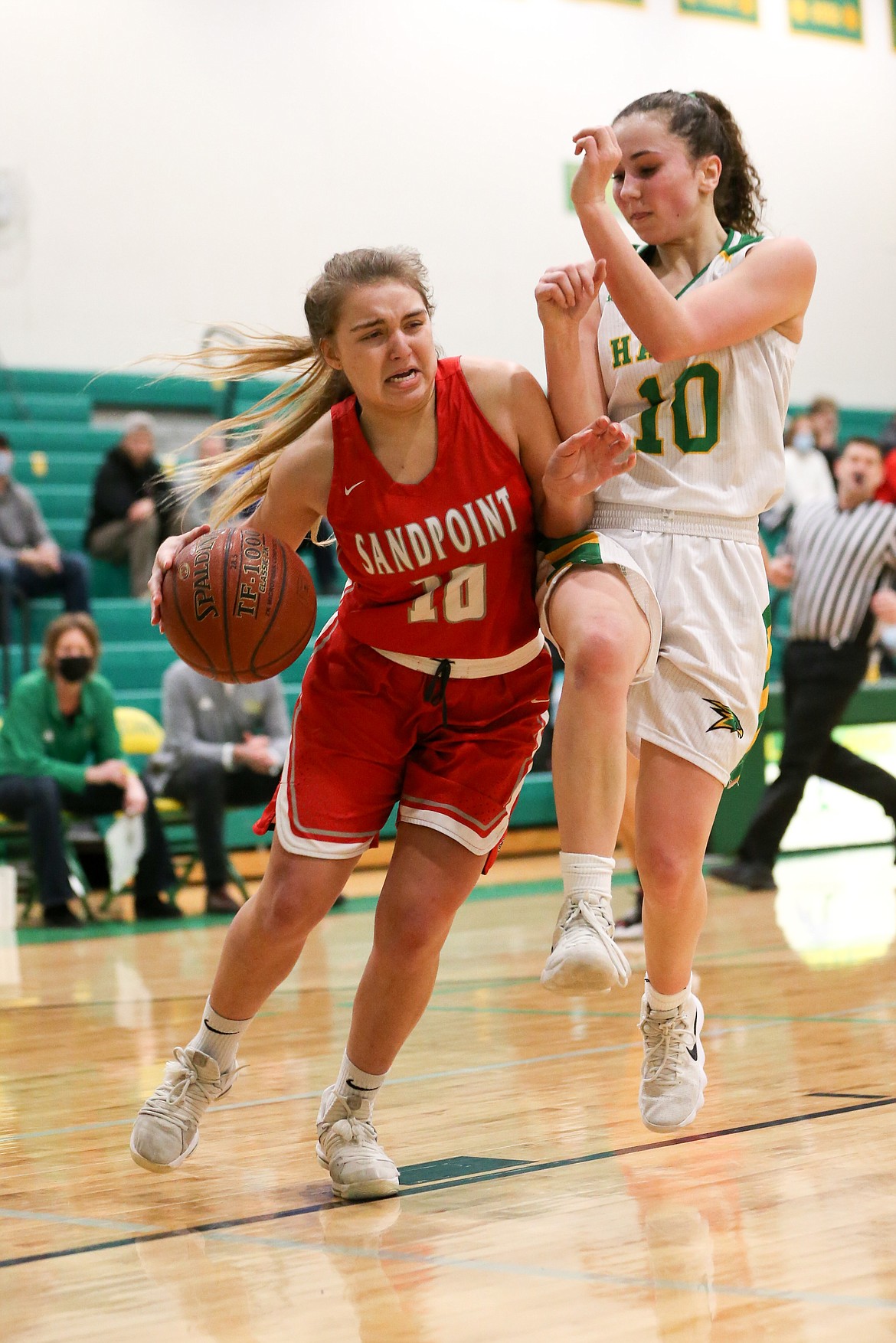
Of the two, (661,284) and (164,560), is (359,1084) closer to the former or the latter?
(164,560)

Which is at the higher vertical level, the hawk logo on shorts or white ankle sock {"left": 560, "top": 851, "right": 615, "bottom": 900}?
the hawk logo on shorts

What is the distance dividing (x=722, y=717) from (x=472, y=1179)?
0.87 meters

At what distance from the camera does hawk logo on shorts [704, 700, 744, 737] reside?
270 centimetres

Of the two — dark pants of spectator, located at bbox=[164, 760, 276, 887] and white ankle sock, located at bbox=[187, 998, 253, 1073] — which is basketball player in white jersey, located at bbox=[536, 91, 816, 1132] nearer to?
white ankle sock, located at bbox=[187, 998, 253, 1073]

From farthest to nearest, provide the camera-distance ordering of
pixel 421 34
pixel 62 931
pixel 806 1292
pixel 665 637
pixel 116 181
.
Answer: pixel 421 34, pixel 116 181, pixel 62 931, pixel 665 637, pixel 806 1292

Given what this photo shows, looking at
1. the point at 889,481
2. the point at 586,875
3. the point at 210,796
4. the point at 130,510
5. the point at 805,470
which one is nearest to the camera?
the point at 586,875

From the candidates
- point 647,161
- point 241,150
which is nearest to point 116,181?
point 241,150

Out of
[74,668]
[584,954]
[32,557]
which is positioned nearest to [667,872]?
[584,954]

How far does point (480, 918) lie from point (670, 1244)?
15.3ft

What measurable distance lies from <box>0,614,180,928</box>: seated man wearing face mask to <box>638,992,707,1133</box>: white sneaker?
180 inches

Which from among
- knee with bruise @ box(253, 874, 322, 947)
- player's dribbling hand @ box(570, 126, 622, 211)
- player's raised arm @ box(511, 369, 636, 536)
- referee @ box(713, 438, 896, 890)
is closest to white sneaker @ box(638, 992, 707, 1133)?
knee with bruise @ box(253, 874, 322, 947)

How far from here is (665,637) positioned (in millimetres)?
2715

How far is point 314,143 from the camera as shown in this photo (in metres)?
13.1

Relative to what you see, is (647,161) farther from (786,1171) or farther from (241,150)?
(241,150)
